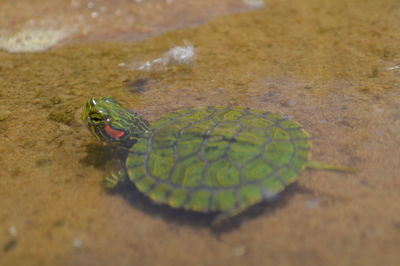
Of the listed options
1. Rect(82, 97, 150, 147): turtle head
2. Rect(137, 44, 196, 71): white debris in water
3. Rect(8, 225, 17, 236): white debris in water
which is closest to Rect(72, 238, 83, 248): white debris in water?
Rect(8, 225, 17, 236): white debris in water

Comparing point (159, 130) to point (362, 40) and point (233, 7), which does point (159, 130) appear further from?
point (233, 7)

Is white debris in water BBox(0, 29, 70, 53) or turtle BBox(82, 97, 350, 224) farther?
white debris in water BBox(0, 29, 70, 53)

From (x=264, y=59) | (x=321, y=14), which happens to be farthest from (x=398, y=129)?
(x=321, y=14)

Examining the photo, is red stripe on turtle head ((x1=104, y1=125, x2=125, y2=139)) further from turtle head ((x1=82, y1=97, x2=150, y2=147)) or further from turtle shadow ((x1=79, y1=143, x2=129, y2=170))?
turtle shadow ((x1=79, y1=143, x2=129, y2=170))

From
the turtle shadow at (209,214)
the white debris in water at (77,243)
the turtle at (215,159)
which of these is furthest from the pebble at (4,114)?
A: the white debris in water at (77,243)

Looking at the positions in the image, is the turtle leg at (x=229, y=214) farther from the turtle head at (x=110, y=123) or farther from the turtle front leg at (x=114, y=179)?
the turtle head at (x=110, y=123)

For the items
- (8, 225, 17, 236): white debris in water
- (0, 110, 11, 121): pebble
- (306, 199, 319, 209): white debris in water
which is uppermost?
(0, 110, 11, 121): pebble

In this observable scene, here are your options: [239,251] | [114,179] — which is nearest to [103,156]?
[114,179]
